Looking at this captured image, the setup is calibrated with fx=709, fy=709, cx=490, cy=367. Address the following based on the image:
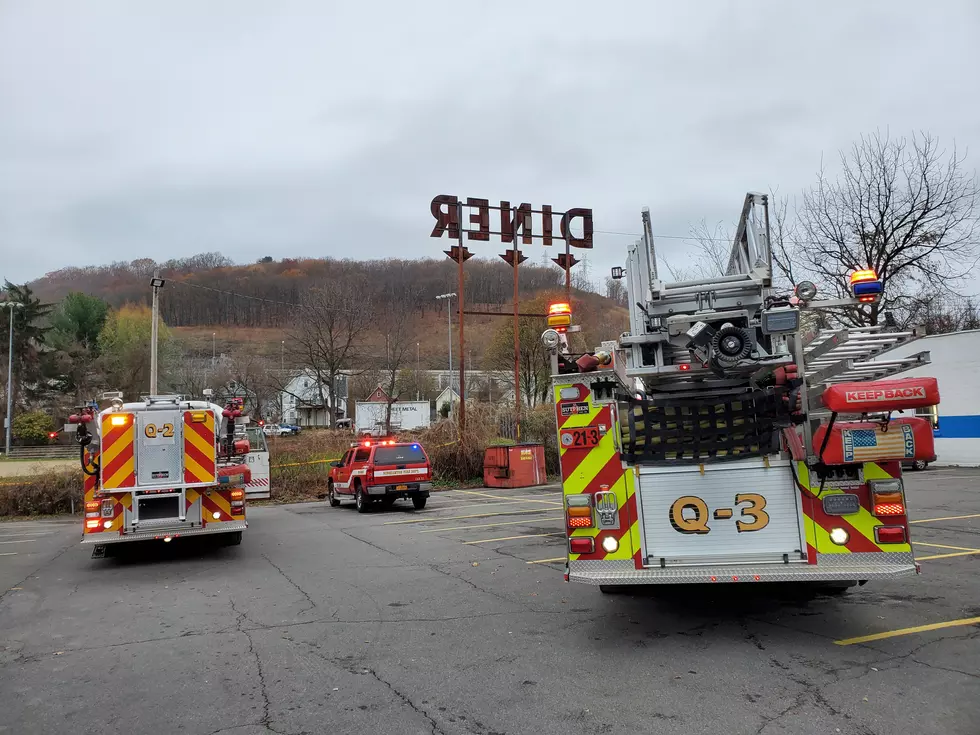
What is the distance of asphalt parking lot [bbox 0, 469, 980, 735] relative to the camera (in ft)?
14.1

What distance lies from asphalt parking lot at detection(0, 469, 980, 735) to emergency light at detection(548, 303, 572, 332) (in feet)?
8.66

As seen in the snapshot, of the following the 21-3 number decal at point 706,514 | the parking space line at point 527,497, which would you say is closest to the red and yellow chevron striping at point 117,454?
the 21-3 number decal at point 706,514

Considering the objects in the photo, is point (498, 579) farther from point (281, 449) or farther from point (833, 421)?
point (281, 449)

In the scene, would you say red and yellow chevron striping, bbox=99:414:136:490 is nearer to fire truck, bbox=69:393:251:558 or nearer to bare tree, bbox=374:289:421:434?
fire truck, bbox=69:393:251:558

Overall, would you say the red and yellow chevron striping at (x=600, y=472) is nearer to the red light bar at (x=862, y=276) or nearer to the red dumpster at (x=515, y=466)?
the red light bar at (x=862, y=276)

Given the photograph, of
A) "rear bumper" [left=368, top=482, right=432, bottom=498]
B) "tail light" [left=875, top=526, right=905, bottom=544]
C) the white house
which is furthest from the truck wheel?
the white house

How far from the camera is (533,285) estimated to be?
55.8 metres

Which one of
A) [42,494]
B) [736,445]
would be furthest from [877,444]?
[42,494]

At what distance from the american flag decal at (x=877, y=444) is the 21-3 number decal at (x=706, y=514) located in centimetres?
81

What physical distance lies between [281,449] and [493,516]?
13.0m

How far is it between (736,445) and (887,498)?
1130 millimetres

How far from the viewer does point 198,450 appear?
10.8 meters

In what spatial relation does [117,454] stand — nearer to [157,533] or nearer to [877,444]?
[157,533]

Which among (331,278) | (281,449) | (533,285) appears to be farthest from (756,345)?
(331,278)
